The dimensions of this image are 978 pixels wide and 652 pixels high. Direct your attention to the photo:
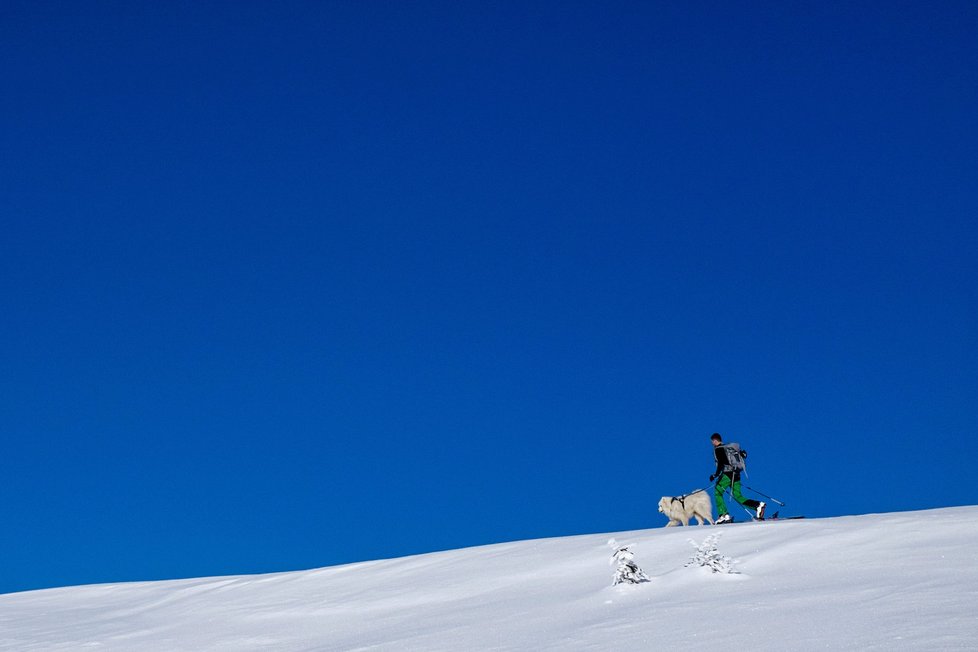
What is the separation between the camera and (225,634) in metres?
9.46

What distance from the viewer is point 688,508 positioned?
605 inches

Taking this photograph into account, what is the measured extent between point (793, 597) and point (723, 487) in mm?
7613

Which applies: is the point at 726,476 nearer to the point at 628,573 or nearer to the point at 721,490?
the point at 721,490

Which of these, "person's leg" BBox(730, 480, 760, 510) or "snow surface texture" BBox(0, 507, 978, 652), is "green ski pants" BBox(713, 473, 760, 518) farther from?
"snow surface texture" BBox(0, 507, 978, 652)

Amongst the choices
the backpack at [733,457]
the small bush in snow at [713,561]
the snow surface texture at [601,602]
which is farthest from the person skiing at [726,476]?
the small bush in snow at [713,561]

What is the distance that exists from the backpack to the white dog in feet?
4.31

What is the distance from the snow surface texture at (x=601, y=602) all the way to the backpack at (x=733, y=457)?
326 cm

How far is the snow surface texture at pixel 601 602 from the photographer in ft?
19.5

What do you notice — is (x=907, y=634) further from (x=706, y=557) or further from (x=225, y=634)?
(x=225, y=634)

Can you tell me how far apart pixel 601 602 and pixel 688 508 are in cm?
793

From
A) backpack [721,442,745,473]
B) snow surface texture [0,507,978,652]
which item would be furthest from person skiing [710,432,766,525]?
snow surface texture [0,507,978,652]

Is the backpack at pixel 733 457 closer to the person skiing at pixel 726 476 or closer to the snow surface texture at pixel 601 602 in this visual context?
the person skiing at pixel 726 476

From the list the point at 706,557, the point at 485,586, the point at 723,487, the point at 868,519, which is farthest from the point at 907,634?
the point at 723,487

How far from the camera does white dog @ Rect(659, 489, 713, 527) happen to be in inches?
599
